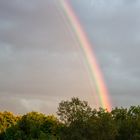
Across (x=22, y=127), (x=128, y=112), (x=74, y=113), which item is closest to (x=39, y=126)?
(x=22, y=127)

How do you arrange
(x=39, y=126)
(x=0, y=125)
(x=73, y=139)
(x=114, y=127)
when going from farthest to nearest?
(x=0, y=125) < (x=39, y=126) < (x=114, y=127) < (x=73, y=139)

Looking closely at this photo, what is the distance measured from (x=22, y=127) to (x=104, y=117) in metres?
87.7

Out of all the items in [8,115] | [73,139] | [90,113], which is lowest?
[73,139]

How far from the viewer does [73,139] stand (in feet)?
205

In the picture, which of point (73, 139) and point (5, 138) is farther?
point (5, 138)

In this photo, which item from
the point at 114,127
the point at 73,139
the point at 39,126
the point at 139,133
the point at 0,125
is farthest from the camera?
the point at 0,125

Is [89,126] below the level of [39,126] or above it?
below

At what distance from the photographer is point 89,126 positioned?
6288 centimetres

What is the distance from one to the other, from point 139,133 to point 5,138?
9009 cm

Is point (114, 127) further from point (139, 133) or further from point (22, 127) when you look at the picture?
point (22, 127)

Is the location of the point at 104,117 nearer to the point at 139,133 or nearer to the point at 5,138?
the point at 139,133

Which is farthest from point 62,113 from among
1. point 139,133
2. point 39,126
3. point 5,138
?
point 5,138

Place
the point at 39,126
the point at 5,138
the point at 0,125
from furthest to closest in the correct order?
the point at 0,125
the point at 5,138
the point at 39,126

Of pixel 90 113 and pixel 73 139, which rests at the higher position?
pixel 90 113
